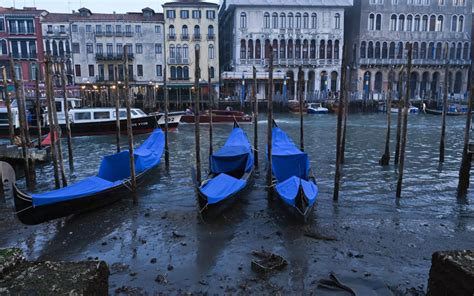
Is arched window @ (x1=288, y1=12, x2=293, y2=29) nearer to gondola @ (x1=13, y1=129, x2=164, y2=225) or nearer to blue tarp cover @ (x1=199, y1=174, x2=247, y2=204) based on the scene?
gondola @ (x1=13, y1=129, x2=164, y2=225)

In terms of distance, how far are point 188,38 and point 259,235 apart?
33.7 meters

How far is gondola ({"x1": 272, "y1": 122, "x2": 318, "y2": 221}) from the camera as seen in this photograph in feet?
23.6

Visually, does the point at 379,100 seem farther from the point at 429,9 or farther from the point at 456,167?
the point at 456,167

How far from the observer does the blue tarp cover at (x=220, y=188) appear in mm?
7434

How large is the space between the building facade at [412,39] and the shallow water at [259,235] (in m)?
33.3

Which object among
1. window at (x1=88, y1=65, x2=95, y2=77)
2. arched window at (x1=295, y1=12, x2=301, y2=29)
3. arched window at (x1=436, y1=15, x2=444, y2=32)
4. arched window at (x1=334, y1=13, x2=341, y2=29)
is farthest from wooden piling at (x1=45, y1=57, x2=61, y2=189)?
arched window at (x1=436, y1=15, x2=444, y2=32)

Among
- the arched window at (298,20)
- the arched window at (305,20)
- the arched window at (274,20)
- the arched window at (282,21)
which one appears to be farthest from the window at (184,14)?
the arched window at (305,20)

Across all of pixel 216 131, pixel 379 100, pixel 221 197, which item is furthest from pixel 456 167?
pixel 379 100

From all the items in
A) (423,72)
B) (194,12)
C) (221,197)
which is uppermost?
(194,12)

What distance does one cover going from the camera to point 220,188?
26.1ft

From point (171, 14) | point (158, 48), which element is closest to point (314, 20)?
point (171, 14)

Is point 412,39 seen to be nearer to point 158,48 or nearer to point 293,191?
point 158,48

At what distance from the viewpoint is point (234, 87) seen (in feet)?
131

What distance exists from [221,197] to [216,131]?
15.9 meters
